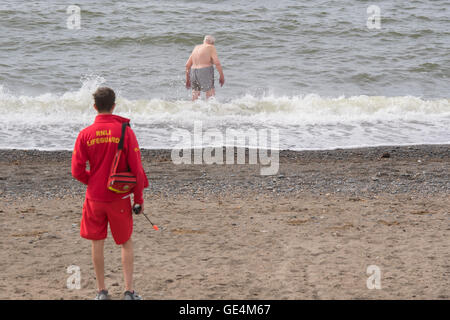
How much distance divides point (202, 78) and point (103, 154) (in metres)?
7.70

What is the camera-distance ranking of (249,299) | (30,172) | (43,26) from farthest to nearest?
(43,26) < (30,172) < (249,299)

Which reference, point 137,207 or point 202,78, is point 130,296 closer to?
point 137,207

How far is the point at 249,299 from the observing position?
4133 mm

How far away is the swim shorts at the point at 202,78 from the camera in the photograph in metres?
11.2

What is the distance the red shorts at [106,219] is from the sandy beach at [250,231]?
57 centimetres

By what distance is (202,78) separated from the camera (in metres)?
11.3

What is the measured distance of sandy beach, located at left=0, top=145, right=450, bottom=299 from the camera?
14.4 ft

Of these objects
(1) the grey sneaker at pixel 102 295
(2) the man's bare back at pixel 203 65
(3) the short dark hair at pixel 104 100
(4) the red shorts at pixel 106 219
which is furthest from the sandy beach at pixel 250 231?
(2) the man's bare back at pixel 203 65

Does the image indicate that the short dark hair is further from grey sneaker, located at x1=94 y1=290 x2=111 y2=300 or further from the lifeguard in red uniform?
grey sneaker, located at x1=94 y1=290 x2=111 y2=300

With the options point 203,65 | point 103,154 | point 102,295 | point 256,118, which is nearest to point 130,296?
point 102,295

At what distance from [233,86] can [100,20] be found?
6.81 m

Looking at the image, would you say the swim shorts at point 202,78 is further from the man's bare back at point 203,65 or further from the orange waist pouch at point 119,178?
the orange waist pouch at point 119,178
